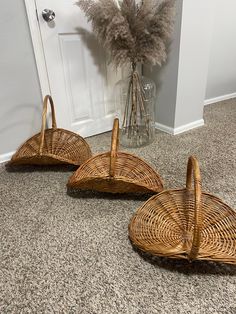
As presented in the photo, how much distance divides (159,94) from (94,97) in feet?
1.52

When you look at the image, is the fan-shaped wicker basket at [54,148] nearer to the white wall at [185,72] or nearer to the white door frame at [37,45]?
the white door frame at [37,45]

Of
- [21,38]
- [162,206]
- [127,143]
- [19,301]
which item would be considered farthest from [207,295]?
[21,38]

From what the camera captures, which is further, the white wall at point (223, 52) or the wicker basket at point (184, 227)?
the white wall at point (223, 52)

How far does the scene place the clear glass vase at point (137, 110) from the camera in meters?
1.54

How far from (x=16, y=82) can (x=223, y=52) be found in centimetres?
190

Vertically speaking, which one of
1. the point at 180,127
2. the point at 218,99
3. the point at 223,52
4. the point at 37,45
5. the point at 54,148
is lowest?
the point at 218,99

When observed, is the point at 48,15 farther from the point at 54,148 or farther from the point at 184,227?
the point at 184,227

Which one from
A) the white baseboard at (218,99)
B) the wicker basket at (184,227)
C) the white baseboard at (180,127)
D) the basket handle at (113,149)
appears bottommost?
the white baseboard at (218,99)

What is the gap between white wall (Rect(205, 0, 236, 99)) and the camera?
2.15 meters

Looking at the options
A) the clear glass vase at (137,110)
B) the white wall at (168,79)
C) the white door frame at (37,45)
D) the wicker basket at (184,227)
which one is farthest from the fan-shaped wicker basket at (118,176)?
the white wall at (168,79)

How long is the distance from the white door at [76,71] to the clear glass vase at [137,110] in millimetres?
154

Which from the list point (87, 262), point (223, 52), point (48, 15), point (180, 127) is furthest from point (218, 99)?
point (87, 262)

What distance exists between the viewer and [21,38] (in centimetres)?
133

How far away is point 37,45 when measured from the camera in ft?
4.56
